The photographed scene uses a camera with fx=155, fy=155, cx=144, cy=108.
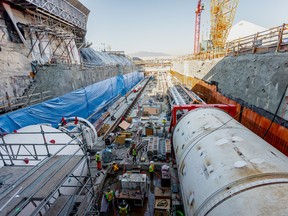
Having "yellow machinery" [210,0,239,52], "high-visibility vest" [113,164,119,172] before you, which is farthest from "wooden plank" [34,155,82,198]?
"yellow machinery" [210,0,239,52]

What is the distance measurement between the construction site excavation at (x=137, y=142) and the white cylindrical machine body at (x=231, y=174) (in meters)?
0.02

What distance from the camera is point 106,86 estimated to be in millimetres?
21109

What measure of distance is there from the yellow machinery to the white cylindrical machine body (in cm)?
3312

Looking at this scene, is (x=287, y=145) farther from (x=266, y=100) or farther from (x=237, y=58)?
(x=237, y=58)

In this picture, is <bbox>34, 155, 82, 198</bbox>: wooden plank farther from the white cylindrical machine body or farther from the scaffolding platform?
the white cylindrical machine body

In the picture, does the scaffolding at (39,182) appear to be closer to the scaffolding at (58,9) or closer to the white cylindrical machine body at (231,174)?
the white cylindrical machine body at (231,174)

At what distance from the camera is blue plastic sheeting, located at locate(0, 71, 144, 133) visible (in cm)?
795

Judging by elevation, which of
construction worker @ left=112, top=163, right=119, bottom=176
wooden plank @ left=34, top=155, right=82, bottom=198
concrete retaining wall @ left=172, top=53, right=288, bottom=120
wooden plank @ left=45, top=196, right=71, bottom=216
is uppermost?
concrete retaining wall @ left=172, top=53, right=288, bottom=120

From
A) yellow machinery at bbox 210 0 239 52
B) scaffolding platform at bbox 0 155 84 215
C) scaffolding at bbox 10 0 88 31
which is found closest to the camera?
scaffolding platform at bbox 0 155 84 215

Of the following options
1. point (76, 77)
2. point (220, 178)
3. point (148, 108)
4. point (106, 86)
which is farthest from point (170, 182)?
point (106, 86)

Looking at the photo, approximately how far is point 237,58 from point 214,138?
11026 mm

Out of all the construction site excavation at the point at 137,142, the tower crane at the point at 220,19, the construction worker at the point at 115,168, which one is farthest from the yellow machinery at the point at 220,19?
the construction worker at the point at 115,168

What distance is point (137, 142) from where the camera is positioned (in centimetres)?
1236

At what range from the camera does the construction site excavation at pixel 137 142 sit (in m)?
3.49
